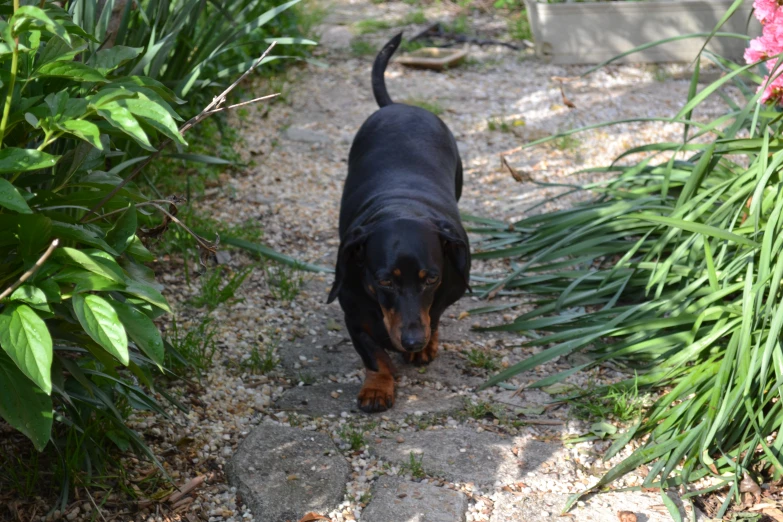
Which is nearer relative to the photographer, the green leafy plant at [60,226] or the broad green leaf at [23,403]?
the green leafy plant at [60,226]

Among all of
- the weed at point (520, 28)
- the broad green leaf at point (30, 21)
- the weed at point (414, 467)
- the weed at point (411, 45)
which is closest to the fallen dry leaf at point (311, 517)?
the weed at point (414, 467)

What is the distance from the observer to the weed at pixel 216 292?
3436mm

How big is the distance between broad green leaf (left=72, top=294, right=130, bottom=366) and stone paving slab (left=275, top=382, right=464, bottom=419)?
150 centimetres

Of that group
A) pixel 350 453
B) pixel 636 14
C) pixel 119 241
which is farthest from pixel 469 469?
pixel 636 14

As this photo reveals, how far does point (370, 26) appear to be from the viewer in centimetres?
733

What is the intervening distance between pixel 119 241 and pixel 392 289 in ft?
A: 3.75

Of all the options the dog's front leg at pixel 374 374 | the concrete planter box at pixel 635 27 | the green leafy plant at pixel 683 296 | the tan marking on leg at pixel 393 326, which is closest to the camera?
the green leafy plant at pixel 683 296

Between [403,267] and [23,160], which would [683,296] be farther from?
[23,160]

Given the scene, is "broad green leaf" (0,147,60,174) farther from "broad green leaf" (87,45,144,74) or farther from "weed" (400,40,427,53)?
"weed" (400,40,427,53)

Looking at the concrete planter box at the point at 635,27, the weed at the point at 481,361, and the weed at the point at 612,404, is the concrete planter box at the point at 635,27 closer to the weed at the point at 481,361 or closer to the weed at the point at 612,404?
the weed at the point at 481,361

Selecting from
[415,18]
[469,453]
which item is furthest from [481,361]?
[415,18]

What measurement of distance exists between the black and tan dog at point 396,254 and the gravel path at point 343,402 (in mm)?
192

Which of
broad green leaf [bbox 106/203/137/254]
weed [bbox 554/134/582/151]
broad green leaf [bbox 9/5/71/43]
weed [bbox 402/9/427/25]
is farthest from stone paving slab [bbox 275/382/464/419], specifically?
weed [bbox 402/9/427/25]

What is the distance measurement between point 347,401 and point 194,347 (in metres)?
0.59
